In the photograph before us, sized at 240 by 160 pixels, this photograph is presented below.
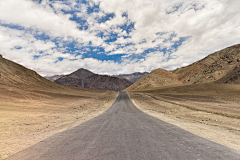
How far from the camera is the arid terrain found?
8102mm

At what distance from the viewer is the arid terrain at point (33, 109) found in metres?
8.10

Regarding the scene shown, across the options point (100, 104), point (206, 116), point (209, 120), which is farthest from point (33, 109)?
point (206, 116)

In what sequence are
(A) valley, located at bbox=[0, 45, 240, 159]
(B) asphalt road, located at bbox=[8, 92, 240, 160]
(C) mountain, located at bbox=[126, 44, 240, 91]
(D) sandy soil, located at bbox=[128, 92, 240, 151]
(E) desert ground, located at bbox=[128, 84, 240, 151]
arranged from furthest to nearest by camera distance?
(C) mountain, located at bbox=[126, 44, 240, 91] → (A) valley, located at bbox=[0, 45, 240, 159] → (E) desert ground, located at bbox=[128, 84, 240, 151] → (D) sandy soil, located at bbox=[128, 92, 240, 151] → (B) asphalt road, located at bbox=[8, 92, 240, 160]

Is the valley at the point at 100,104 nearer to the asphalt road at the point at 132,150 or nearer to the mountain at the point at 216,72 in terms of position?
the mountain at the point at 216,72

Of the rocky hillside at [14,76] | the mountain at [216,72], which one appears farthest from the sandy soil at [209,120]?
the mountain at [216,72]

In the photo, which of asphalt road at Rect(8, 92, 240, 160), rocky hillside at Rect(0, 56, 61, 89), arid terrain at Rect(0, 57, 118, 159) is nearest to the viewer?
asphalt road at Rect(8, 92, 240, 160)

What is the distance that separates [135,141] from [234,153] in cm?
400

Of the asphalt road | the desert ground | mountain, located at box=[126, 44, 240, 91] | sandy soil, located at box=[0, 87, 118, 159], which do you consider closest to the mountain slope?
mountain, located at box=[126, 44, 240, 91]

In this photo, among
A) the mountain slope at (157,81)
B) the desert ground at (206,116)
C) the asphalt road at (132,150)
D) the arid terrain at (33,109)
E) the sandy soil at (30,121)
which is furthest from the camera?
the mountain slope at (157,81)

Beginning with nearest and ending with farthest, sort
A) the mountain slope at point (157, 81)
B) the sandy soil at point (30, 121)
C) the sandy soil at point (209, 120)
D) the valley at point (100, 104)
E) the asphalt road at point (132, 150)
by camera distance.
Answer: the asphalt road at point (132, 150) < the sandy soil at point (30, 121) < the sandy soil at point (209, 120) < the valley at point (100, 104) < the mountain slope at point (157, 81)

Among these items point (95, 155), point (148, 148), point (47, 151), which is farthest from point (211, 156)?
point (47, 151)

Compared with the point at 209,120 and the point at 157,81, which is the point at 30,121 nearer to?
the point at 209,120

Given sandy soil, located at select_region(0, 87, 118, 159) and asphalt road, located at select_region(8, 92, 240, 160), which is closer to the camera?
asphalt road, located at select_region(8, 92, 240, 160)

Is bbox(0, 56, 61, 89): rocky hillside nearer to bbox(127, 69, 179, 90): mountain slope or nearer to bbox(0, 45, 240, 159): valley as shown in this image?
bbox(0, 45, 240, 159): valley
